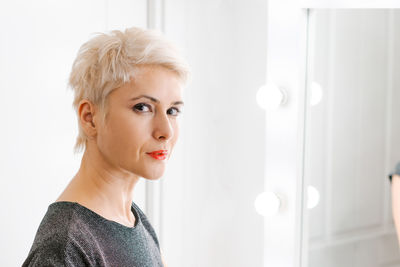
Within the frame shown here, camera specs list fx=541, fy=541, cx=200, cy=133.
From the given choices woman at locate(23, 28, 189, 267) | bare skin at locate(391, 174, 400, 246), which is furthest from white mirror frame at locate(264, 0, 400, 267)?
woman at locate(23, 28, 189, 267)

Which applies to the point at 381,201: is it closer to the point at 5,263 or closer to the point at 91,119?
the point at 91,119

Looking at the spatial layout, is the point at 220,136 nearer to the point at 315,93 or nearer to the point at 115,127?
the point at 315,93

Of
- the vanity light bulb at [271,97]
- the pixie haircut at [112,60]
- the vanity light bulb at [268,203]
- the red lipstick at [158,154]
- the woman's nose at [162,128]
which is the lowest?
the vanity light bulb at [268,203]

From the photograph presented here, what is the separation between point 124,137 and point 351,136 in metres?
0.49

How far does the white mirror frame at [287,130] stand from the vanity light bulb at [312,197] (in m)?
0.02

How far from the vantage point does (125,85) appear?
2.49 ft

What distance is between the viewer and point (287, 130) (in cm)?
114

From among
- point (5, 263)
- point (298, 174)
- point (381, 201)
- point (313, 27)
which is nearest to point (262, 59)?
point (313, 27)

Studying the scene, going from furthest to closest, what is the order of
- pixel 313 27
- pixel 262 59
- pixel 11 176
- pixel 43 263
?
1. pixel 262 59
2. pixel 313 27
3. pixel 11 176
4. pixel 43 263

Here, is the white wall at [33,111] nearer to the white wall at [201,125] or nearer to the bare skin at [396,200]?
the white wall at [201,125]

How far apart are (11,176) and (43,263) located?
1.21 ft

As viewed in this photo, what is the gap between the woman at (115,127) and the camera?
2.46ft

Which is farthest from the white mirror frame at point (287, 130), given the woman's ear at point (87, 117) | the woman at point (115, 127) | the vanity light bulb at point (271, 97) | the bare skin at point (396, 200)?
the woman's ear at point (87, 117)

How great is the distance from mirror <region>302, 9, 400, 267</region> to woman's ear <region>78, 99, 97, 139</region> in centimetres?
51
